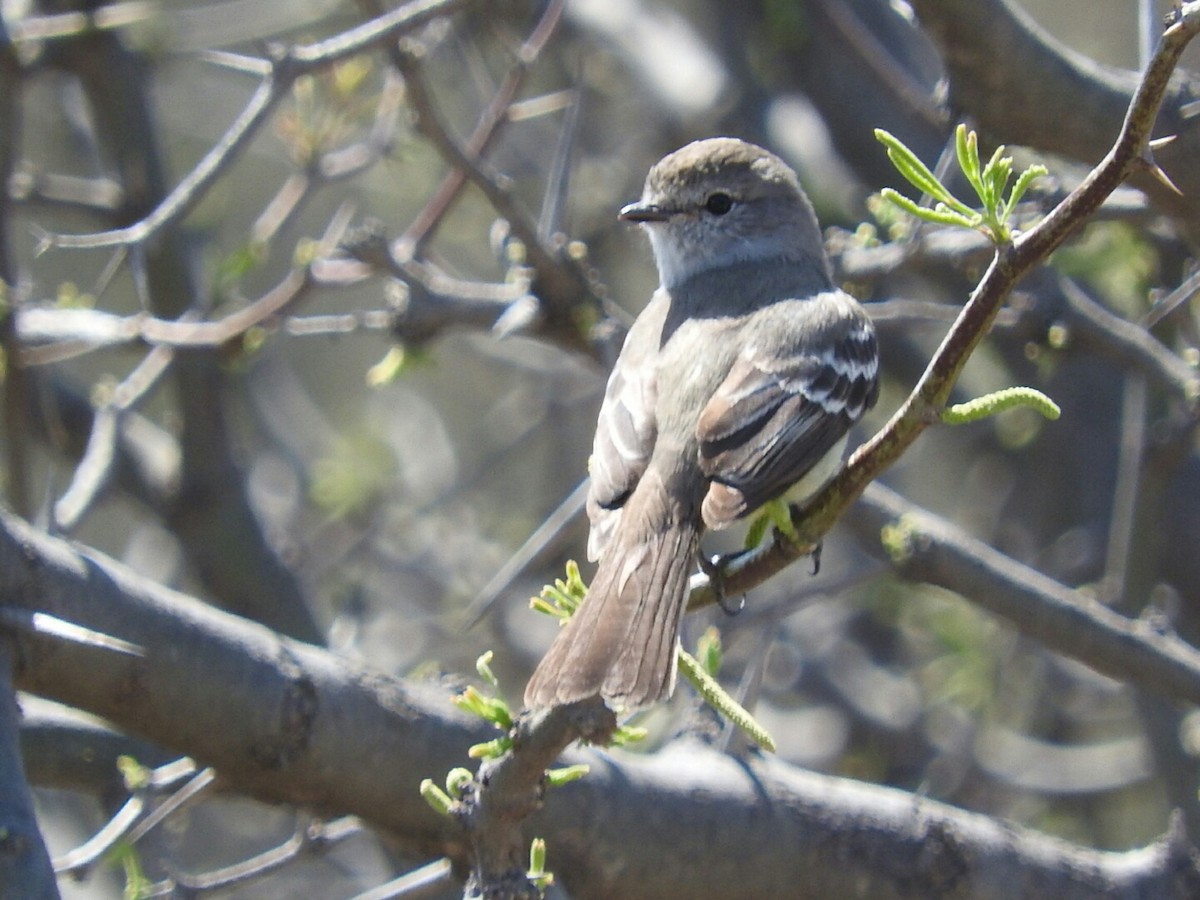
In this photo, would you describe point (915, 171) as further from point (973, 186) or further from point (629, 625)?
point (629, 625)

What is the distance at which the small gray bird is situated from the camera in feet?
10.1

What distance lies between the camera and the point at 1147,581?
5117mm

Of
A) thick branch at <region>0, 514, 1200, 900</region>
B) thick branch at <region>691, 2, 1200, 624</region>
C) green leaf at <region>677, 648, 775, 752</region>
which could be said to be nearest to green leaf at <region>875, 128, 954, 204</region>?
thick branch at <region>691, 2, 1200, 624</region>

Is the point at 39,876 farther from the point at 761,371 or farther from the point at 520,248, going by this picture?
the point at 520,248

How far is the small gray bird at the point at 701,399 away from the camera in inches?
121

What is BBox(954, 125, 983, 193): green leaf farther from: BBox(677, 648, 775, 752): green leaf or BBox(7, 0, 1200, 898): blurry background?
BBox(7, 0, 1200, 898): blurry background

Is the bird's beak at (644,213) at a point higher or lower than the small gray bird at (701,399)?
higher

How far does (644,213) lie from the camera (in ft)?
16.4

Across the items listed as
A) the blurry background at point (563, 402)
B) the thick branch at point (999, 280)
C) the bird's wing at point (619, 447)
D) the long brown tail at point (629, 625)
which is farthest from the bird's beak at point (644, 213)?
the thick branch at point (999, 280)

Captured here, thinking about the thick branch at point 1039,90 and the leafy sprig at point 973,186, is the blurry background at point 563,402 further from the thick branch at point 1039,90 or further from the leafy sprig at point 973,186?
the leafy sprig at point 973,186

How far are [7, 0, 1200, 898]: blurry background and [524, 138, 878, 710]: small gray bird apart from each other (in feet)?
0.95

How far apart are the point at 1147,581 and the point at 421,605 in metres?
3.64

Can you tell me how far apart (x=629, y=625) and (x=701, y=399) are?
1.15 metres

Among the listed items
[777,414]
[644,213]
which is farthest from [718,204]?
[777,414]
